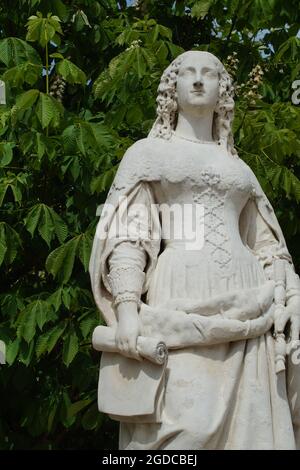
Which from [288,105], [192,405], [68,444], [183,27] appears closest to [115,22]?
[183,27]

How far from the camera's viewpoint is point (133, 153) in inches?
328

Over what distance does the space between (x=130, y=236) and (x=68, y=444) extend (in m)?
4.19

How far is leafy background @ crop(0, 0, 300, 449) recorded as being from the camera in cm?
1048

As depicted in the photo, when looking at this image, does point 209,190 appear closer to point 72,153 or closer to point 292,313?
point 292,313

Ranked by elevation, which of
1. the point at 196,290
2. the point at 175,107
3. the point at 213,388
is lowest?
the point at 213,388

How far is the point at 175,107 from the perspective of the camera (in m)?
8.47

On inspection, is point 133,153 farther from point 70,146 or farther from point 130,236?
point 70,146

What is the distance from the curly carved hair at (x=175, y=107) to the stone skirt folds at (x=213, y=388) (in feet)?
2.81

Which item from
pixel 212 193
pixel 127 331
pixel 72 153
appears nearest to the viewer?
pixel 127 331

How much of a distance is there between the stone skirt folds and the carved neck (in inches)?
32.1

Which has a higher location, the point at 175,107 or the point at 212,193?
the point at 175,107

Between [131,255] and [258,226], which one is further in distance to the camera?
[258,226]

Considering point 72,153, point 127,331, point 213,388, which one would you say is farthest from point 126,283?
point 72,153

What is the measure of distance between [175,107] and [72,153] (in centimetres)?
238
